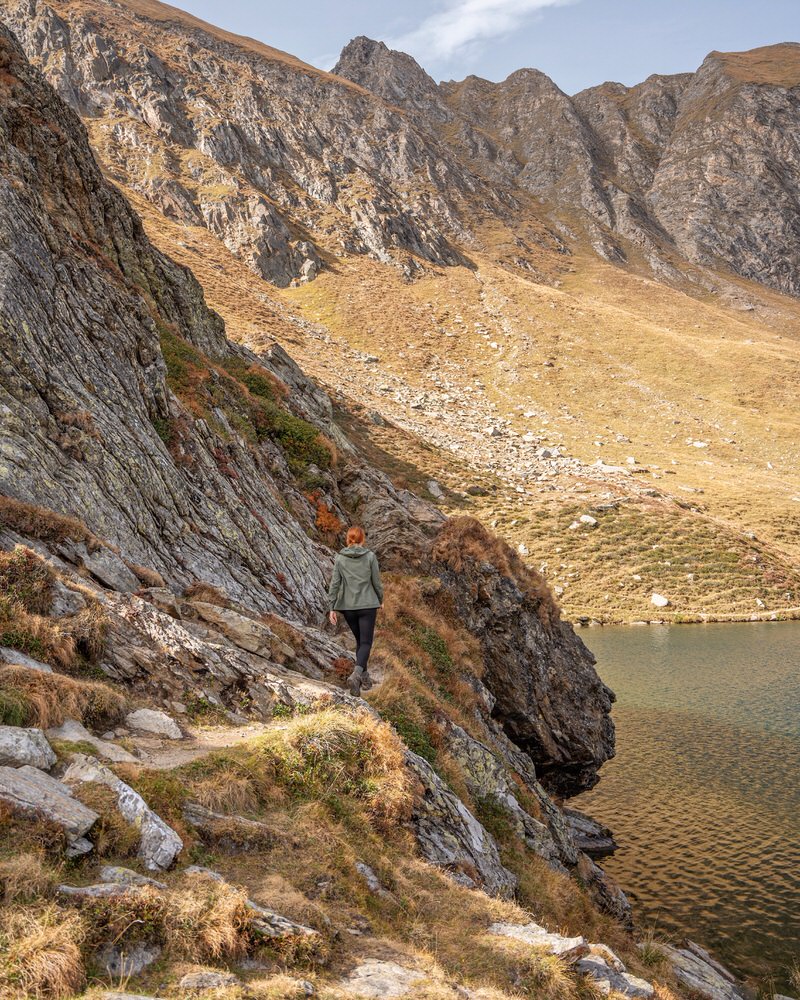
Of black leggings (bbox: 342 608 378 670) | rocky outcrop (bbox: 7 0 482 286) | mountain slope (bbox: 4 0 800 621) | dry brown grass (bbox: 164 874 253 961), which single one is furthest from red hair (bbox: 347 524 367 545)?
rocky outcrop (bbox: 7 0 482 286)

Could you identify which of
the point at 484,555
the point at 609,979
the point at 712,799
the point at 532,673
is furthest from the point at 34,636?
the point at 712,799

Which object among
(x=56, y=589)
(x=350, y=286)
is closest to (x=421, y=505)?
(x=56, y=589)

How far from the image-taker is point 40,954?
533 cm

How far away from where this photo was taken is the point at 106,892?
6281 mm

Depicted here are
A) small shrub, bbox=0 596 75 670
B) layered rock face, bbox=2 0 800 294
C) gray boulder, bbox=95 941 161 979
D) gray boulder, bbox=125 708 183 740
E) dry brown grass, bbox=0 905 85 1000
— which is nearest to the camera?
dry brown grass, bbox=0 905 85 1000

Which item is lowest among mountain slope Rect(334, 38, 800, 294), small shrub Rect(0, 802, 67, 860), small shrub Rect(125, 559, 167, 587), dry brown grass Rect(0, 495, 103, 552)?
small shrub Rect(0, 802, 67, 860)

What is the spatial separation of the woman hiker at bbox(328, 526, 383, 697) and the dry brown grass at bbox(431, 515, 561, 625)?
421 inches

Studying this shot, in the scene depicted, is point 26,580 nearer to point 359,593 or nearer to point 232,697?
point 232,697

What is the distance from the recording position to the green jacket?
14.2 meters

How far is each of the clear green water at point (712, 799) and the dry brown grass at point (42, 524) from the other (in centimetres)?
1822

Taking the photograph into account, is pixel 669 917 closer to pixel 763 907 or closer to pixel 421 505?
pixel 763 907

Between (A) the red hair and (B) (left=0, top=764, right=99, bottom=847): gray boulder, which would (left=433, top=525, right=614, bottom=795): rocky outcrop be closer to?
(A) the red hair

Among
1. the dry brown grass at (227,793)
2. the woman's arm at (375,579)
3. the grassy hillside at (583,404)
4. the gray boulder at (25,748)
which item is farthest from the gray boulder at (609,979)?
the grassy hillside at (583,404)

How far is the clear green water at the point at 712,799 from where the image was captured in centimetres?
1853
